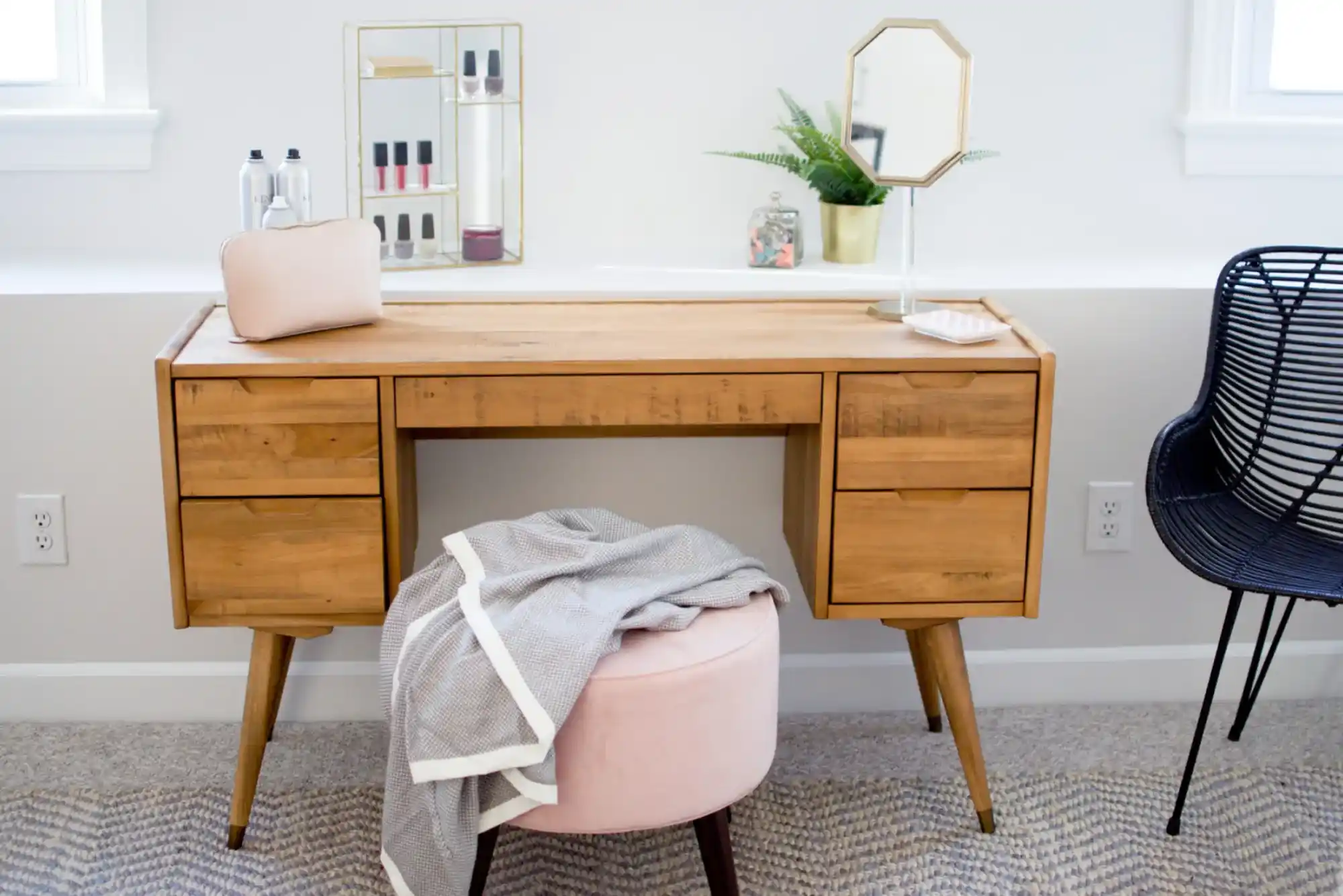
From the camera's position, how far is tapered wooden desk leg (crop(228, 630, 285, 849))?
76.5 inches

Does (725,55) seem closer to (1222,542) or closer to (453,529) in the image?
(453,529)

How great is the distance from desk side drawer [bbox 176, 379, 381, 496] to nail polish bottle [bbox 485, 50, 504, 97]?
722mm

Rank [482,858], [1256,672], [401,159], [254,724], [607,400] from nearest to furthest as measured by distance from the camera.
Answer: [482,858] < [607,400] < [254,724] < [1256,672] < [401,159]

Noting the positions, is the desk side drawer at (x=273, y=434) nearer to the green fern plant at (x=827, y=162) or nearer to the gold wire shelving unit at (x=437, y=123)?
the gold wire shelving unit at (x=437, y=123)

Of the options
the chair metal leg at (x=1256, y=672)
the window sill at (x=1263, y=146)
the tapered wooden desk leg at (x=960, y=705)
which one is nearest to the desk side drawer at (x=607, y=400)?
the tapered wooden desk leg at (x=960, y=705)

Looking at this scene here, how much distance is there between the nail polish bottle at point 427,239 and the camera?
2.36 meters

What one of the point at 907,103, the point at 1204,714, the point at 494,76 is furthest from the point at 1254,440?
the point at 494,76

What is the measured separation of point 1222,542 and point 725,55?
111cm

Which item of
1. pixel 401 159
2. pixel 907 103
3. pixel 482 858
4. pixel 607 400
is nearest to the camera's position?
pixel 482 858

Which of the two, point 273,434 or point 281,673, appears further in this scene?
point 281,673

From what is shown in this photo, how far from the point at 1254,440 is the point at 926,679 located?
0.58 m

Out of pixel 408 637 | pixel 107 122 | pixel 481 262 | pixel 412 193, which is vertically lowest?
pixel 408 637

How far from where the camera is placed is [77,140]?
7.92 feet

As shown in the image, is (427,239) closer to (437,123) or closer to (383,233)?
(383,233)
